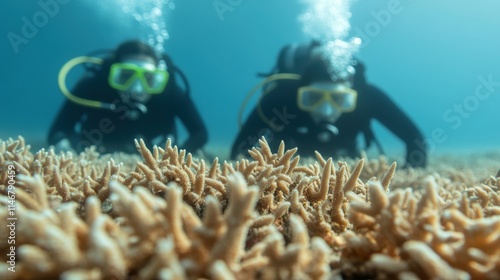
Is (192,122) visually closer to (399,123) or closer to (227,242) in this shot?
(399,123)

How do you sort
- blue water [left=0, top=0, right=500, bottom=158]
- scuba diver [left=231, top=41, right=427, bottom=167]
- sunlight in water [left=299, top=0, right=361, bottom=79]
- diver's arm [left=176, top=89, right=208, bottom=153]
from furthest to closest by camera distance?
blue water [left=0, top=0, right=500, bottom=158]
sunlight in water [left=299, top=0, right=361, bottom=79]
diver's arm [left=176, top=89, right=208, bottom=153]
scuba diver [left=231, top=41, right=427, bottom=167]

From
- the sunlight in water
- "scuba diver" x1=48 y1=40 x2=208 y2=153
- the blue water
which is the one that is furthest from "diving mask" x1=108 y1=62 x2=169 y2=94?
the blue water

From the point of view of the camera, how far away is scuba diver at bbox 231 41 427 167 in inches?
324

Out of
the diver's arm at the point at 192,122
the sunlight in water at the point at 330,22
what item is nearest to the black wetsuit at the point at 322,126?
the diver's arm at the point at 192,122

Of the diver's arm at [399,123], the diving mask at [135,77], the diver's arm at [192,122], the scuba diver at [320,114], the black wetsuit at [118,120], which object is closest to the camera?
the scuba diver at [320,114]

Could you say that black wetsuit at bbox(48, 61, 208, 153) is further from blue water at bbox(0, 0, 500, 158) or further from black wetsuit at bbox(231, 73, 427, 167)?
blue water at bbox(0, 0, 500, 158)

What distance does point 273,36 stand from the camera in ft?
256

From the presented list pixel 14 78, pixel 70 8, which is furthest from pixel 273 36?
pixel 14 78

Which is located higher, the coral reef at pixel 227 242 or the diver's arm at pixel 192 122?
the diver's arm at pixel 192 122

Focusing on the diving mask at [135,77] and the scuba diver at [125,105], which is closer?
the diving mask at [135,77]

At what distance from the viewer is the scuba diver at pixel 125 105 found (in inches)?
344

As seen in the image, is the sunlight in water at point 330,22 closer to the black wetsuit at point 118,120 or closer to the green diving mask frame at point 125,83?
the black wetsuit at point 118,120

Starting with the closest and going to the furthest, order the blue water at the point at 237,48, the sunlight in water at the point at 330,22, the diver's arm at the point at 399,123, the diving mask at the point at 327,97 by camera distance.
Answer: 1. the diving mask at the point at 327,97
2. the diver's arm at the point at 399,123
3. the sunlight in water at the point at 330,22
4. the blue water at the point at 237,48

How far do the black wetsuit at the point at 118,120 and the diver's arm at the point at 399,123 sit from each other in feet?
14.5
